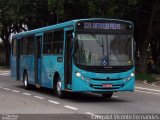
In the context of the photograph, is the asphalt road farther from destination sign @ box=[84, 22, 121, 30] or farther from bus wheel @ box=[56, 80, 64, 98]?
destination sign @ box=[84, 22, 121, 30]

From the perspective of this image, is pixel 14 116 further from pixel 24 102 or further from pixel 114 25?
pixel 114 25

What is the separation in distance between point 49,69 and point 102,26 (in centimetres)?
388

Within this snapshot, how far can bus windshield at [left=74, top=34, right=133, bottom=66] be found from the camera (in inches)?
701

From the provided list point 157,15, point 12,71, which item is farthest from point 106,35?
point 157,15

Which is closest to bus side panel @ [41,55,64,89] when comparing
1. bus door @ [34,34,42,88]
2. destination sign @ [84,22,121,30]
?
bus door @ [34,34,42,88]

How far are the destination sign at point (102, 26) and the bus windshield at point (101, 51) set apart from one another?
32 centimetres

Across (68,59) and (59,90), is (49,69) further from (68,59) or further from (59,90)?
(68,59)

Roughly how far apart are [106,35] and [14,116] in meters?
5.89

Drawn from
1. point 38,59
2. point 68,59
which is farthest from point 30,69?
point 68,59

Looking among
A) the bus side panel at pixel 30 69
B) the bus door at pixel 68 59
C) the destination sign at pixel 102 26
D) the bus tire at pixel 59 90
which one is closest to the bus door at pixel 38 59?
the bus side panel at pixel 30 69

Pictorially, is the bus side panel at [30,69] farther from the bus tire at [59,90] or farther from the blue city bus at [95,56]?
the blue city bus at [95,56]

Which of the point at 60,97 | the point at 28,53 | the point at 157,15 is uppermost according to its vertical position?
the point at 157,15

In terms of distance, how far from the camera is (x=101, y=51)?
58.6 feet

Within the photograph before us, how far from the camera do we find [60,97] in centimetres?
1953
